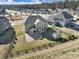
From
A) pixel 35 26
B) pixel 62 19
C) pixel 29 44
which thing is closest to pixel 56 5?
pixel 62 19

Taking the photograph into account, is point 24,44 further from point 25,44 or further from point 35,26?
point 35,26

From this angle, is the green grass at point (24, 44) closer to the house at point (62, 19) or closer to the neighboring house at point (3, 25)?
the neighboring house at point (3, 25)

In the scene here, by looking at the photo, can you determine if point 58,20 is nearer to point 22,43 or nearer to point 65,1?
point 22,43

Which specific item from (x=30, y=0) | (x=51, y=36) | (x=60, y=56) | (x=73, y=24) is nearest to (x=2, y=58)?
(x=60, y=56)

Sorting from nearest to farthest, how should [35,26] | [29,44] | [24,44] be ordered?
[24,44] → [29,44] → [35,26]

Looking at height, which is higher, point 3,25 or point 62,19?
point 3,25

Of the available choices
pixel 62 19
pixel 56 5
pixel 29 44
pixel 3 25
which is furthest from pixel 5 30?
pixel 56 5

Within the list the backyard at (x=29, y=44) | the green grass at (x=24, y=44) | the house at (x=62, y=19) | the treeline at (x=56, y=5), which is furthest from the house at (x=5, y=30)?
the treeline at (x=56, y=5)

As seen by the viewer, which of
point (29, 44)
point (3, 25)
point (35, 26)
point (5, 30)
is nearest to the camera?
point (29, 44)

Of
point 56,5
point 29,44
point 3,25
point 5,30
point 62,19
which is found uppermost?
point 3,25

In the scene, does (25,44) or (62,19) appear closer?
(25,44)
